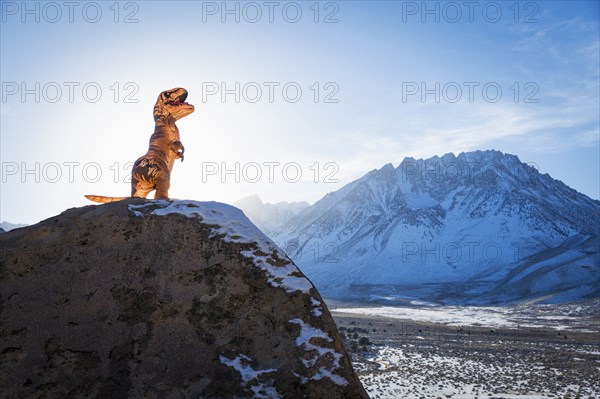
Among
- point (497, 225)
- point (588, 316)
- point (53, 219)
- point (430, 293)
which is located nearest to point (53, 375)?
point (53, 219)

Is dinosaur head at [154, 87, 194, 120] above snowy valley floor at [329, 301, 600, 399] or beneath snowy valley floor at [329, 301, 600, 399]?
above

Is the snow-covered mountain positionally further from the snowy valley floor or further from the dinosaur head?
the dinosaur head

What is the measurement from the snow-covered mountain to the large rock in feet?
270

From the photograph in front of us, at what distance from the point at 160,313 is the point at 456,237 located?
150456 mm

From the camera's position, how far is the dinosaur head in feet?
23.3

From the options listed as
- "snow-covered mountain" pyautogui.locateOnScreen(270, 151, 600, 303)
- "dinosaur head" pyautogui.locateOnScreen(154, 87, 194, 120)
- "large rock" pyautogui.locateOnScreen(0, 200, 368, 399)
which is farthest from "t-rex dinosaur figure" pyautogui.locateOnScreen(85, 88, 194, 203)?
"snow-covered mountain" pyautogui.locateOnScreen(270, 151, 600, 303)

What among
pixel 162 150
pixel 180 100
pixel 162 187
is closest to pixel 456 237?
pixel 180 100

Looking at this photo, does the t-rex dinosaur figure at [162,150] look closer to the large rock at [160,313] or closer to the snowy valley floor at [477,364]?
the large rock at [160,313]

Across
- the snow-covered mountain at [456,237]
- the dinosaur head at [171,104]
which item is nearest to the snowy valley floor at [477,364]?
the dinosaur head at [171,104]

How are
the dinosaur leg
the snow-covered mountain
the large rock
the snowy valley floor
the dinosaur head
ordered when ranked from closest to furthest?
the large rock
the dinosaur leg
the dinosaur head
the snowy valley floor
the snow-covered mountain

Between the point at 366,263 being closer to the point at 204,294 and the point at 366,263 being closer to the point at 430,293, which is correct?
the point at 430,293

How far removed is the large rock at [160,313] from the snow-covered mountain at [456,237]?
82.3m

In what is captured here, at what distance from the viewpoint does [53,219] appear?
4.70m

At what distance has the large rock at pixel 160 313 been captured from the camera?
11.9 feet
